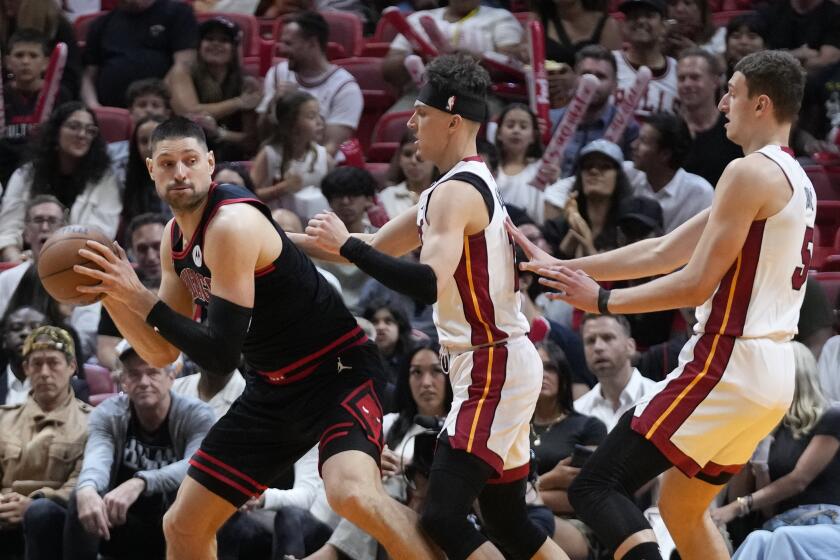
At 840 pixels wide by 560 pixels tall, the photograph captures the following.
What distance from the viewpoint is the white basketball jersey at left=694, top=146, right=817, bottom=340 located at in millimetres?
5004

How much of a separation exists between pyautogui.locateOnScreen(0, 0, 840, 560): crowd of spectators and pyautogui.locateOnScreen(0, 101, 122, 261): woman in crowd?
0.6 inches

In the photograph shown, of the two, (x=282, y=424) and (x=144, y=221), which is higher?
(x=282, y=424)

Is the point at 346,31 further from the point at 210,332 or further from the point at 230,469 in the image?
the point at 210,332

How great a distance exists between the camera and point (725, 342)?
506 centimetres

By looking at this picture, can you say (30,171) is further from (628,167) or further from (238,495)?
(238,495)

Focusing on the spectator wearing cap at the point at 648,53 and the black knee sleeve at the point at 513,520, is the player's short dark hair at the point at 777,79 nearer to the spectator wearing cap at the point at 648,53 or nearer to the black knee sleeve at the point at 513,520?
the black knee sleeve at the point at 513,520

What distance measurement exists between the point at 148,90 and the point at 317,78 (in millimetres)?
1244

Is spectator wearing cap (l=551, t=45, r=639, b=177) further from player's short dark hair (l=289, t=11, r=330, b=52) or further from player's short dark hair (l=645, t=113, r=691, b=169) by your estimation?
player's short dark hair (l=289, t=11, r=330, b=52)

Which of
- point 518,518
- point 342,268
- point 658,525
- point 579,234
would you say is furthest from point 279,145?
point 518,518

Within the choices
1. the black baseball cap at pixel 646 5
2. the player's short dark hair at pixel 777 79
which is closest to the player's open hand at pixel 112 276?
the player's short dark hair at pixel 777 79

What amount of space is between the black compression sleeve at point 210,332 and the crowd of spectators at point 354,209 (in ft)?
5.42

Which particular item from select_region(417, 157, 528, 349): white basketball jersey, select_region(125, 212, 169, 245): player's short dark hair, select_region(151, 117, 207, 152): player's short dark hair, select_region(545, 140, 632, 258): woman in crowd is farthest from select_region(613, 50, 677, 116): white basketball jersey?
select_region(151, 117, 207, 152): player's short dark hair

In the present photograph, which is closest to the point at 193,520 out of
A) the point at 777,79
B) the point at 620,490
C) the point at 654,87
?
the point at 620,490

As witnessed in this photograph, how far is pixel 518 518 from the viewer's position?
545cm
